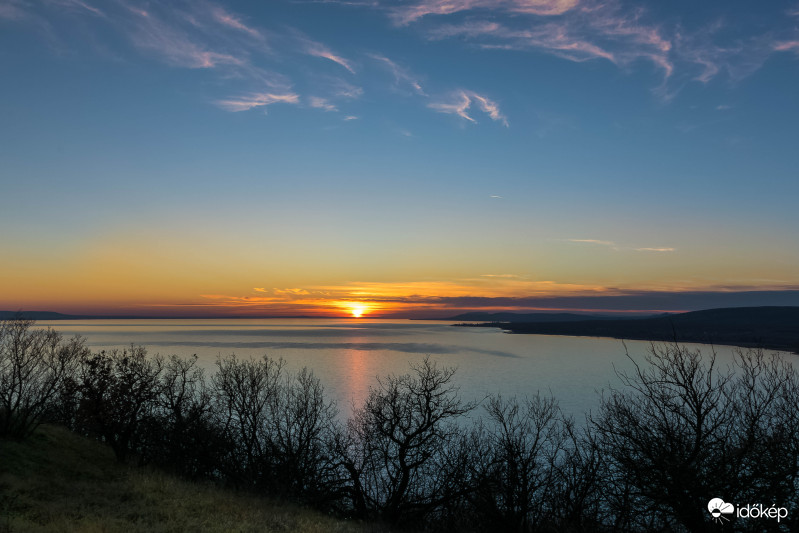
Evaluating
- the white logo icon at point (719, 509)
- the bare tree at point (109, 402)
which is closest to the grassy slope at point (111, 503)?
the bare tree at point (109, 402)

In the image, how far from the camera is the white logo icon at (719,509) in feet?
51.5

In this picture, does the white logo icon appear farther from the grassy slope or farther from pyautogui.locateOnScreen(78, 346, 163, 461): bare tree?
pyautogui.locateOnScreen(78, 346, 163, 461): bare tree

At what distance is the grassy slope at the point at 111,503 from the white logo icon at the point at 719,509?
15353mm

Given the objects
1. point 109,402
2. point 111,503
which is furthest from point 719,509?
point 109,402

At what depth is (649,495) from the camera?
656 inches

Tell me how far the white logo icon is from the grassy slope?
15353mm

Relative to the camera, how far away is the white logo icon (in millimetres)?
15695

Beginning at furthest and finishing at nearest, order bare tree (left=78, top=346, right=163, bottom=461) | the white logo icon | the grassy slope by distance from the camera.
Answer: bare tree (left=78, top=346, right=163, bottom=461) → the grassy slope → the white logo icon

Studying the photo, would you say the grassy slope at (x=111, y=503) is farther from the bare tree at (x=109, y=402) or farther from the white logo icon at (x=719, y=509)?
the white logo icon at (x=719, y=509)

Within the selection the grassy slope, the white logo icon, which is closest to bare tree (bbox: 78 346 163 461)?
the grassy slope

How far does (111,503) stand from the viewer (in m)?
21.8

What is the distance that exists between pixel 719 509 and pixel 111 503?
26526mm

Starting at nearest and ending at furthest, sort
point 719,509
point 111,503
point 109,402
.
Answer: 1. point 719,509
2. point 111,503
3. point 109,402

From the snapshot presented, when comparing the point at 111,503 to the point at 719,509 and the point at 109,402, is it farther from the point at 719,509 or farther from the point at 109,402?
the point at 719,509
